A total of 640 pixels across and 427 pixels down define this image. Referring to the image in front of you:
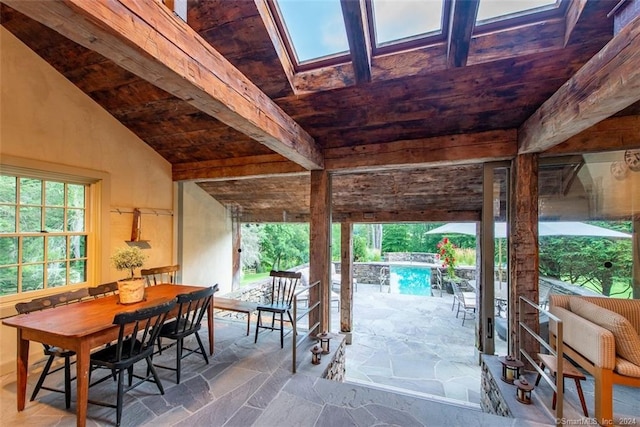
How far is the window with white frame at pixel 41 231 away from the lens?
2.74 meters

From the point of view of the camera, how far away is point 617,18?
1.83 metres

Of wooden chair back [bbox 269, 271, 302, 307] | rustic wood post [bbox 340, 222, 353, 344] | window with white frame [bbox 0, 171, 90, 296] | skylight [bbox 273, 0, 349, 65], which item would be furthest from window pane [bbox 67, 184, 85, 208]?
rustic wood post [bbox 340, 222, 353, 344]

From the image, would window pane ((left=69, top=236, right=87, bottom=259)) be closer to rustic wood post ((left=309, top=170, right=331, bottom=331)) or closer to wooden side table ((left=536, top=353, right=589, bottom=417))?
rustic wood post ((left=309, top=170, right=331, bottom=331))

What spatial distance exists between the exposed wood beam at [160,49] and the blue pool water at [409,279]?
9884mm

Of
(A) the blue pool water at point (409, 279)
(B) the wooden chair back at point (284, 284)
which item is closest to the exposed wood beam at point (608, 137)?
(B) the wooden chair back at point (284, 284)

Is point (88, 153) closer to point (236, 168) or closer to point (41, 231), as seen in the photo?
point (41, 231)

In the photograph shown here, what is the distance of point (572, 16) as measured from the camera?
1.91 m

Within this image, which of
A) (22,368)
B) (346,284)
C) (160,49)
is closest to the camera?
(160,49)

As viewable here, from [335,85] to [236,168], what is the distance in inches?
86.9

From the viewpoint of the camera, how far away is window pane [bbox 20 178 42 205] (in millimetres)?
2850

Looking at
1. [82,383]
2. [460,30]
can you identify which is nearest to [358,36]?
[460,30]

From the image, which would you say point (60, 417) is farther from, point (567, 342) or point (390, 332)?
point (390, 332)

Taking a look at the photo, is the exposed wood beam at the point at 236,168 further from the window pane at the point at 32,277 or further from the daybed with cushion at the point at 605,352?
the daybed with cushion at the point at 605,352


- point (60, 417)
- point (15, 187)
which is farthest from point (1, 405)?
point (15, 187)
